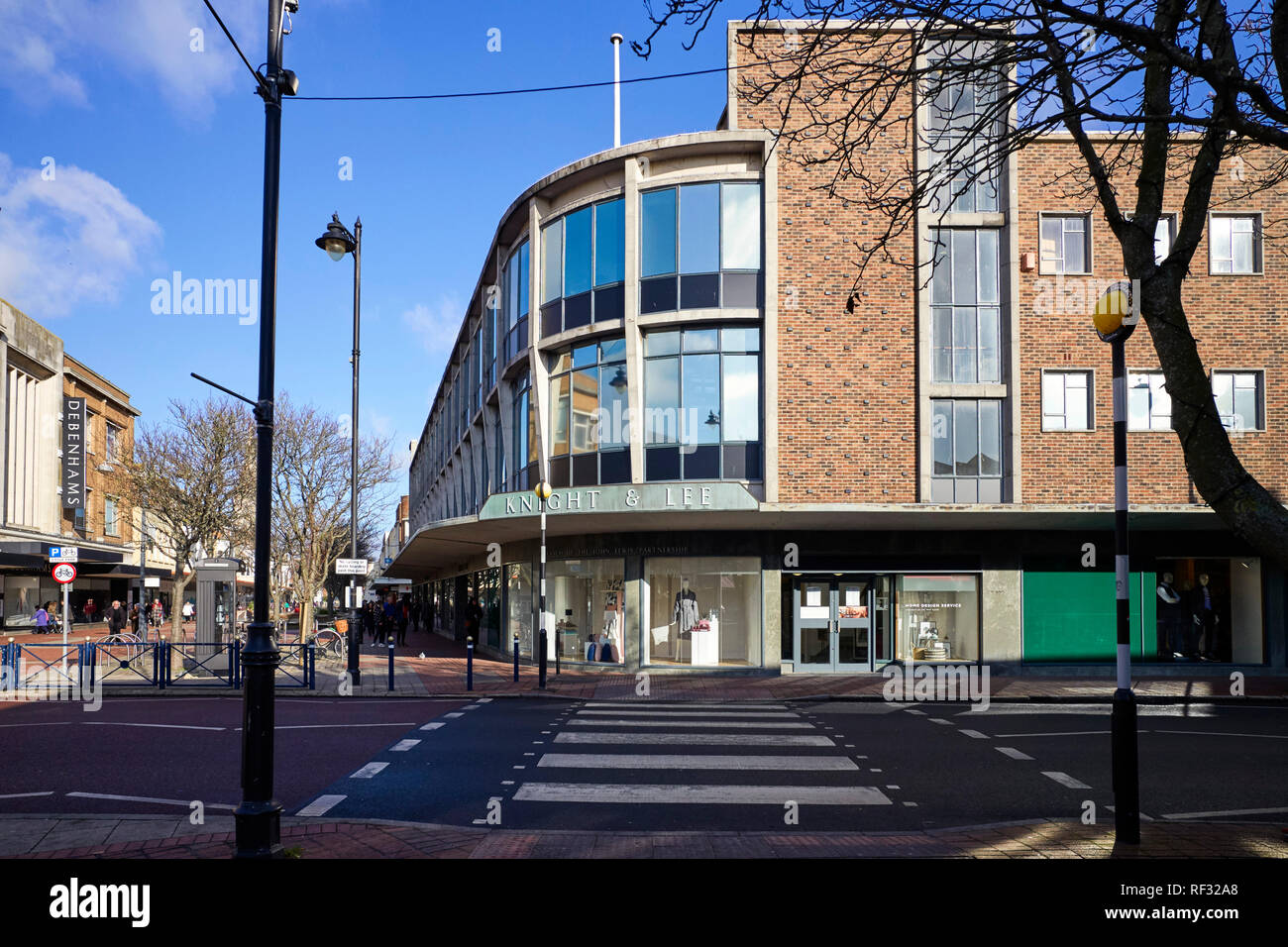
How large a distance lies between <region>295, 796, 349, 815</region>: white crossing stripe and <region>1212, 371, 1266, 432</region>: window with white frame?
788 inches

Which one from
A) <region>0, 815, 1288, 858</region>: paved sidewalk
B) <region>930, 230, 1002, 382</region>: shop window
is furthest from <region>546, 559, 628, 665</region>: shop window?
<region>0, 815, 1288, 858</region>: paved sidewalk

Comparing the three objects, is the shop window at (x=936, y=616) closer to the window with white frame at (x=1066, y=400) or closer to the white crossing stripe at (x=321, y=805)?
the window with white frame at (x=1066, y=400)

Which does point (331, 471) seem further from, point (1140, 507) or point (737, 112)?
point (1140, 507)

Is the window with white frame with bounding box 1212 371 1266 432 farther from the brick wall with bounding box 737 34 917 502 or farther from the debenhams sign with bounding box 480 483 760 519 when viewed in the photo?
the debenhams sign with bounding box 480 483 760 519

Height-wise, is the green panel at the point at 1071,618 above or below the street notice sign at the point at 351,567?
below

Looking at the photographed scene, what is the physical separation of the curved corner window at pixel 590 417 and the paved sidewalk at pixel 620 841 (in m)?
14.5

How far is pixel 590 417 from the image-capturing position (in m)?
22.1

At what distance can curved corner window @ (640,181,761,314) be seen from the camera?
68.5 feet

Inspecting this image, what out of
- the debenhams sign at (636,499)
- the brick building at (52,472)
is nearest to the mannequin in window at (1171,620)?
the debenhams sign at (636,499)

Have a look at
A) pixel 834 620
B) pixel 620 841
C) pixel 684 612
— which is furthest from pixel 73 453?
Result: pixel 620 841

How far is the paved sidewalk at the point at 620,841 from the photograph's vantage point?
6297mm

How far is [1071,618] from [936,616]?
3.14m

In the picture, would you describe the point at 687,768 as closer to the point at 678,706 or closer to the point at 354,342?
the point at 678,706
